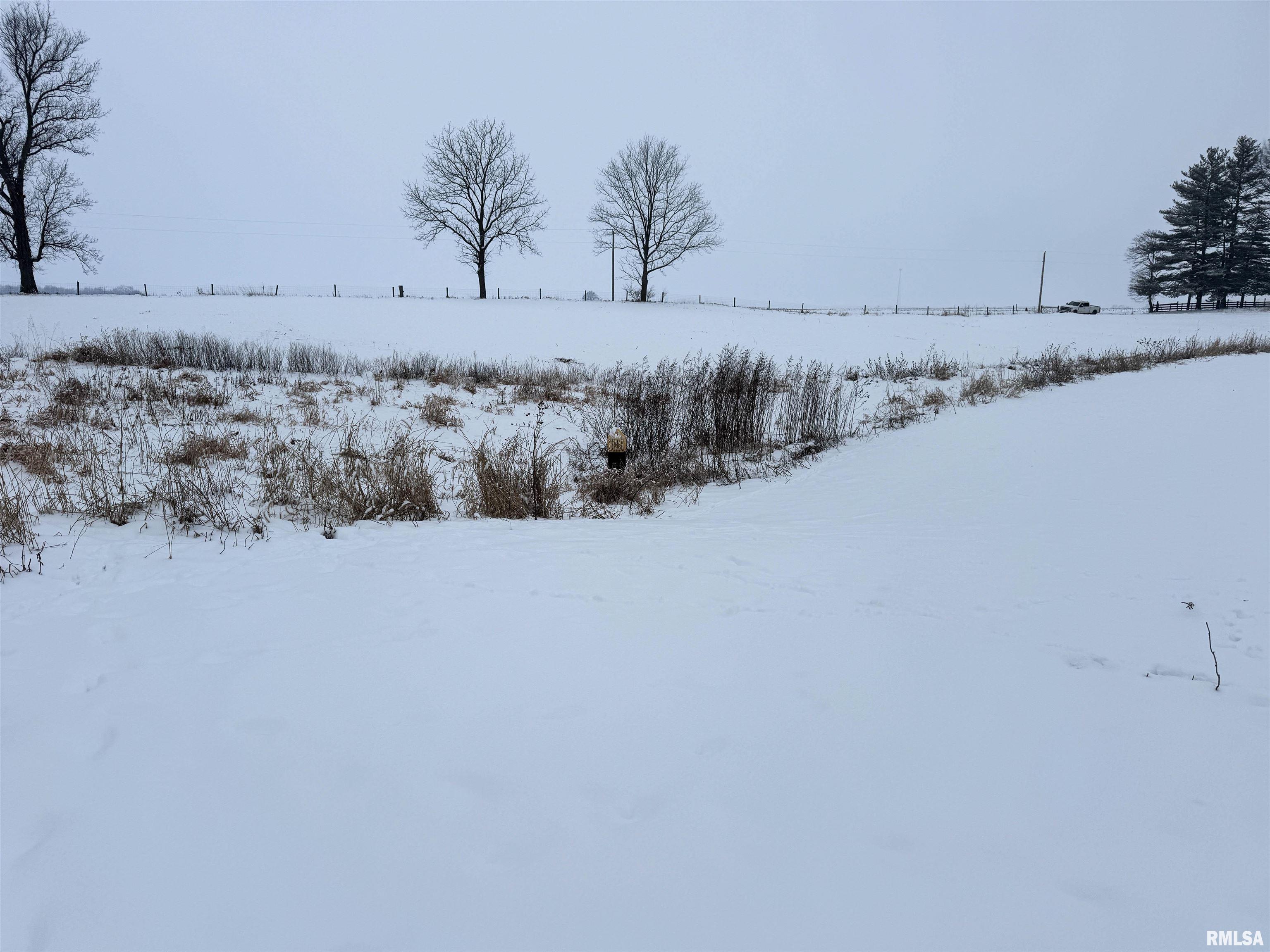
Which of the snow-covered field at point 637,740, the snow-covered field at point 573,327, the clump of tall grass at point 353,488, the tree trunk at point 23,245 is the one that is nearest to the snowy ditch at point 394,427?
the clump of tall grass at point 353,488

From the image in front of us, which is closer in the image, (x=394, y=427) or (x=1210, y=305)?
(x=394, y=427)

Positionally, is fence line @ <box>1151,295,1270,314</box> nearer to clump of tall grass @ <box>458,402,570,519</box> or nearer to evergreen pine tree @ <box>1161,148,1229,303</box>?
evergreen pine tree @ <box>1161,148,1229,303</box>

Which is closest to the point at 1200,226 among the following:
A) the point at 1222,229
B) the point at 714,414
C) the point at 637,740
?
the point at 1222,229

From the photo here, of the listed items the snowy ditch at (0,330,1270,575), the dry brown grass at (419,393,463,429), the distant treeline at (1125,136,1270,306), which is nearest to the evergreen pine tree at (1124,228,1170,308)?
the distant treeline at (1125,136,1270,306)

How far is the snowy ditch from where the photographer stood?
5973 millimetres

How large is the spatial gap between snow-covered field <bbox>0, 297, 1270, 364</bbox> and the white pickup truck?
7.28 meters

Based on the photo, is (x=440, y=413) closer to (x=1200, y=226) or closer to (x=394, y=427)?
(x=394, y=427)

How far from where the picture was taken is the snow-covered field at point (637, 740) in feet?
6.32

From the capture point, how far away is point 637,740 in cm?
269

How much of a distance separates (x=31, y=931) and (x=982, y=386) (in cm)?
1689

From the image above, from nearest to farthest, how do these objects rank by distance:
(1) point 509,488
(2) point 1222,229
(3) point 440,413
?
(1) point 509,488, (3) point 440,413, (2) point 1222,229

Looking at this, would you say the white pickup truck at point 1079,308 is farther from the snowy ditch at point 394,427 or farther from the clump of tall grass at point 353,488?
the clump of tall grass at point 353,488

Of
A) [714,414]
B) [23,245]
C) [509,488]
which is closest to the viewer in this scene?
[509,488]

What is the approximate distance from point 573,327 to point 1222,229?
158 feet
